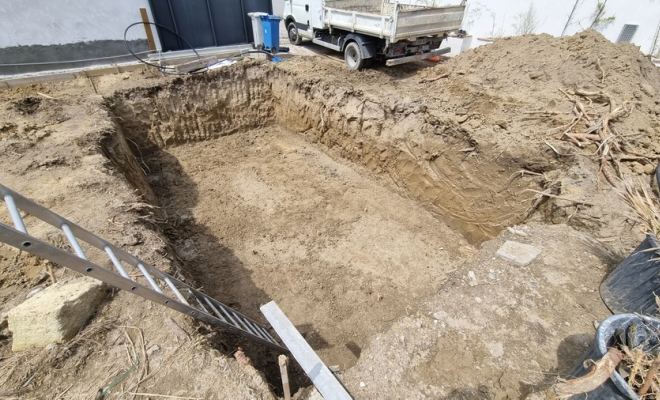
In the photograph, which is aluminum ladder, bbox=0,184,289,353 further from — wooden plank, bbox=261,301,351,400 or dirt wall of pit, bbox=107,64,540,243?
dirt wall of pit, bbox=107,64,540,243

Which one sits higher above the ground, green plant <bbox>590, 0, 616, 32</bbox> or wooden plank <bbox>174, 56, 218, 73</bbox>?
green plant <bbox>590, 0, 616, 32</bbox>

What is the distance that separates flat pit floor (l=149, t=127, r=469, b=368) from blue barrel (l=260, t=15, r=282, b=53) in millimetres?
3714

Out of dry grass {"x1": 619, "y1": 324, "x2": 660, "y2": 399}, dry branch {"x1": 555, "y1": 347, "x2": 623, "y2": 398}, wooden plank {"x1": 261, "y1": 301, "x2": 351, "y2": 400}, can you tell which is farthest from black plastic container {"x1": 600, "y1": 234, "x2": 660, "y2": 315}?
wooden plank {"x1": 261, "y1": 301, "x2": 351, "y2": 400}

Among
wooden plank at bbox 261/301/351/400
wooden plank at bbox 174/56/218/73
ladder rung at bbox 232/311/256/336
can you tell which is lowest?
ladder rung at bbox 232/311/256/336

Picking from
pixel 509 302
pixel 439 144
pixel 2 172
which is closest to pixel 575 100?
pixel 439 144

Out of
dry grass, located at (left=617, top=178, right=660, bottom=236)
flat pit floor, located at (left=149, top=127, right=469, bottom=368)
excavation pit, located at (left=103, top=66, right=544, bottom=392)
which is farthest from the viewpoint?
excavation pit, located at (left=103, top=66, right=544, bottom=392)

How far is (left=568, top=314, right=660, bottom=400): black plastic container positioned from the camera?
1558mm

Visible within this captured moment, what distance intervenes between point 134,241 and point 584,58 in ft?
25.8

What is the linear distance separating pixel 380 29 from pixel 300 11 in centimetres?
394

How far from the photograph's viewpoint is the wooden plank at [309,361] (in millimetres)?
2051

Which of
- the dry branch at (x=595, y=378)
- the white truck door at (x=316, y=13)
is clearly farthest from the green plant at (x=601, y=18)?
the dry branch at (x=595, y=378)

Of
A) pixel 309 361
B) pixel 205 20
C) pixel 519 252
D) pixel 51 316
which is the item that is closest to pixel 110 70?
pixel 205 20

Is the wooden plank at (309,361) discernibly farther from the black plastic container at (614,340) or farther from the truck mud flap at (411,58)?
the truck mud flap at (411,58)

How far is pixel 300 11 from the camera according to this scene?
31.4ft
